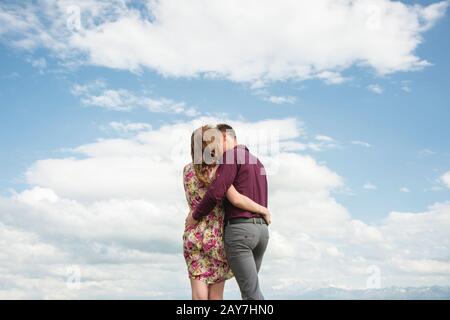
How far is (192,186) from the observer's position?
606 cm

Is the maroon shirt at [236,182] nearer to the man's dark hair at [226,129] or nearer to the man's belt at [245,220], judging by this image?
the man's belt at [245,220]

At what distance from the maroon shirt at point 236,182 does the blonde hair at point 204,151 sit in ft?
0.42

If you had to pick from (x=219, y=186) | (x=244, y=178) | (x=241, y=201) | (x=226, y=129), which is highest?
Result: (x=226, y=129)

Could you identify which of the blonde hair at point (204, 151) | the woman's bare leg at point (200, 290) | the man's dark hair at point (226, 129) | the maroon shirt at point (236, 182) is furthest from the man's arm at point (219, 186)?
the woman's bare leg at point (200, 290)

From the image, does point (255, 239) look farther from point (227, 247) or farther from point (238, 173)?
point (238, 173)

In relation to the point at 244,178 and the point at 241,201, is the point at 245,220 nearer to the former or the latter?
the point at 241,201

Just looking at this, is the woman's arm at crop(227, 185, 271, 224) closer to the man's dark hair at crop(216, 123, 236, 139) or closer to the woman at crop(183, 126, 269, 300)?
the woman at crop(183, 126, 269, 300)

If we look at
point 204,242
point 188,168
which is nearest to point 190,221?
point 204,242

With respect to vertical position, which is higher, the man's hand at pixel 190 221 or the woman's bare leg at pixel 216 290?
the man's hand at pixel 190 221

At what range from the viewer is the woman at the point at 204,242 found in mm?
5926

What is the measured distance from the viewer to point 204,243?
5941 millimetres

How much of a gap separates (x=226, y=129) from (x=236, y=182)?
55 cm
